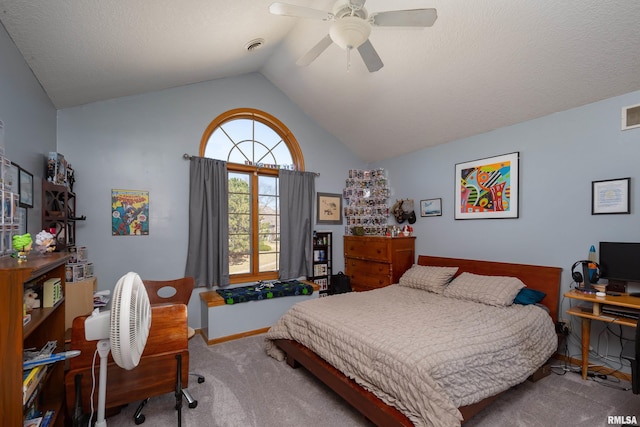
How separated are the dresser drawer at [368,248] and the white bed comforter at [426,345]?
1093 millimetres

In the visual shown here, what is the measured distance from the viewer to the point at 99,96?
2.90m

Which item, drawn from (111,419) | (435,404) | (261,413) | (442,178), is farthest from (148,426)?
(442,178)

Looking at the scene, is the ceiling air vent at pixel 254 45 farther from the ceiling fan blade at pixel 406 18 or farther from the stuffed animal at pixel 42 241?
the stuffed animal at pixel 42 241

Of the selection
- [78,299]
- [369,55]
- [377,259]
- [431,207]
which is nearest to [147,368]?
[78,299]

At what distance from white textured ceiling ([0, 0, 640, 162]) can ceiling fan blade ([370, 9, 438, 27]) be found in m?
0.72

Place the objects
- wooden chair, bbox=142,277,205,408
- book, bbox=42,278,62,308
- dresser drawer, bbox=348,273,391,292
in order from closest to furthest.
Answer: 1. book, bbox=42,278,62,308
2. wooden chair, bbox=142,277,205,408
3. dresser drawer, bbox=348,273,391,292

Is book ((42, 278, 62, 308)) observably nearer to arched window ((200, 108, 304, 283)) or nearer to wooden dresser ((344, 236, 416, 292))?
arched window ((200, 108, 304, 283))

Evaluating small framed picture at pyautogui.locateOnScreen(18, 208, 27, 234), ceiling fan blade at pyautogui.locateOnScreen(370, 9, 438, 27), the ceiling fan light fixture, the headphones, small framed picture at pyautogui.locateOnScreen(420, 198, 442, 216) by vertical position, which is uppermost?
ceiling fan blade at pyautogui.locateOnScreen(370, 9, 438, 27)

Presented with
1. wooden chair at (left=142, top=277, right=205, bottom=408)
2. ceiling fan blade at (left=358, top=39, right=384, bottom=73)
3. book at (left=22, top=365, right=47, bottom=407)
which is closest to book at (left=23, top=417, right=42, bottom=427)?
book at (left=22, top=365, right=47, bottom=407)

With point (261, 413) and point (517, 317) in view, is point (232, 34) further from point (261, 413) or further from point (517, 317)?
point (517, 317)

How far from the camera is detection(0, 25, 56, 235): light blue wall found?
5.38ft

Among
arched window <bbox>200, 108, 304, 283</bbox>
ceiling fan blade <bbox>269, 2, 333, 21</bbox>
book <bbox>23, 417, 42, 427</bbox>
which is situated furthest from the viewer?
arched window <bbox>200, 108, 304, 283</bbox>

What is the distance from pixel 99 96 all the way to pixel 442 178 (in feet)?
13.3

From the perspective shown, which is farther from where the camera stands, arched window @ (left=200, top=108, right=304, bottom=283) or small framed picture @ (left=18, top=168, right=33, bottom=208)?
arched window @ (left=200, top=108, right=304, bottom=283)
